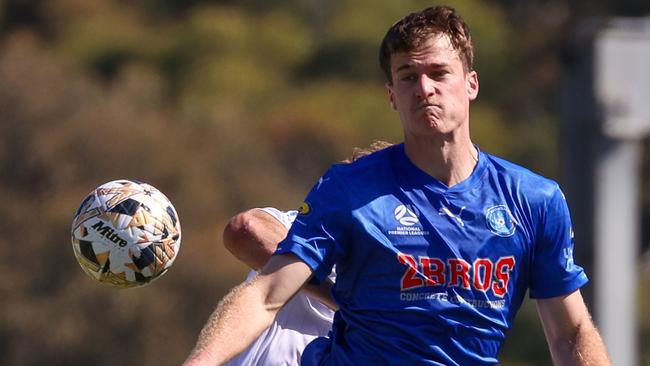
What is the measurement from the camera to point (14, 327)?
127ft

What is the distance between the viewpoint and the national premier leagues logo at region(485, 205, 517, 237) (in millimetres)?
6207

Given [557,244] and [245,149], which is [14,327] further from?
[557,244]

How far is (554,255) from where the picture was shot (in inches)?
247

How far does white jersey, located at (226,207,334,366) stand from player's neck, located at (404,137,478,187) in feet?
4.30

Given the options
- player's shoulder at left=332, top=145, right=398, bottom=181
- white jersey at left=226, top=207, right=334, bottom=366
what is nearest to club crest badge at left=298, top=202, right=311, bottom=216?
player's shoulder at left=332, top=145, right=398, bottom=181

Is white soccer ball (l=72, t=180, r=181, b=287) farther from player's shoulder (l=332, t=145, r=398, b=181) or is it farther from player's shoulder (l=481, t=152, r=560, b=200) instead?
player's shoulder (l=481, t=152, r=560, b=200)

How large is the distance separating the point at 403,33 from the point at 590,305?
10905 mm

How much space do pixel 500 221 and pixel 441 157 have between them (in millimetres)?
301

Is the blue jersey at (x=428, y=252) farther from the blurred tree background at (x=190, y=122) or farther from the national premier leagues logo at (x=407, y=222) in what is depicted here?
the blurred tree background at (x=190, y=122)

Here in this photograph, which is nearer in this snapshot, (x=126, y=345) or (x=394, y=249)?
(x=394, y=249)

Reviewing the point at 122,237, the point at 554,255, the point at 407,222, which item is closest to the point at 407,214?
the point at 407,222

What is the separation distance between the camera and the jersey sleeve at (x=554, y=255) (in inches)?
247

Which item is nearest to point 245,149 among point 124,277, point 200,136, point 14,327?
point 200,136

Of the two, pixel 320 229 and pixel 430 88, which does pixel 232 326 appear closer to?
pixel 320 229
